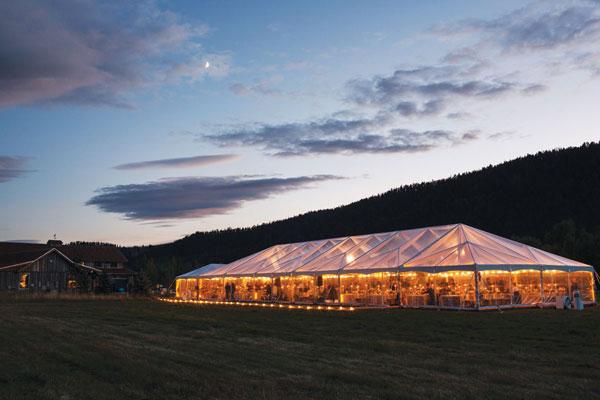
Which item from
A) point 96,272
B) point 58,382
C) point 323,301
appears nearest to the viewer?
point 58,382

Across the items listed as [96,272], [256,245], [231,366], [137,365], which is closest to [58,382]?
[137,365]

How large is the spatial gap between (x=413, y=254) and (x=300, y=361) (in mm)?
16435

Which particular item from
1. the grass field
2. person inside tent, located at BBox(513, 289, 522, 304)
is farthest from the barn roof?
the grass field

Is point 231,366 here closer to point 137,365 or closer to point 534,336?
point 137,365

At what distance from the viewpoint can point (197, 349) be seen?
33.7 feet

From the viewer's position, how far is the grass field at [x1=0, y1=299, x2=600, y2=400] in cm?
673

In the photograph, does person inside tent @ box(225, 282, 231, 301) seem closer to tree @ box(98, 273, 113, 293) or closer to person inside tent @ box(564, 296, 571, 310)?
tree @ box(98, 273, 113, 293)

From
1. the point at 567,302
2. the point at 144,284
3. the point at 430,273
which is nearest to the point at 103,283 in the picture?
the point at 144,284

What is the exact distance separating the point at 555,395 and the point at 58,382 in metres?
5.56

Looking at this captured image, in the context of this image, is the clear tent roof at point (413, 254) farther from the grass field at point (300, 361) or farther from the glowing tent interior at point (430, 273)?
the grass field at point (300, 361)

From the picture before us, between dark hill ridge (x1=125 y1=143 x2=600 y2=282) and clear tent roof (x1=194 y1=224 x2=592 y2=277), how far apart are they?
29.6 m

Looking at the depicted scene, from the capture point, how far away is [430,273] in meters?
23.0

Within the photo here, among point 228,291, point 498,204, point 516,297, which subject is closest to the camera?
point 516,297

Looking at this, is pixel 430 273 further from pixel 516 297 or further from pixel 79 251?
pixel 79 251
